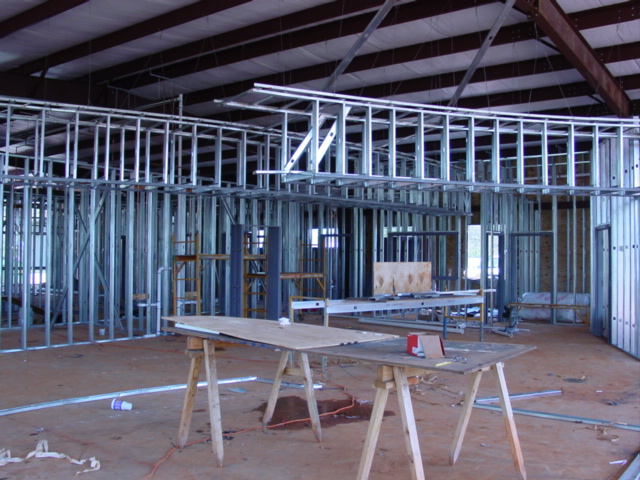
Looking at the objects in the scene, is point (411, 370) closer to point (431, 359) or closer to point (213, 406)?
point (431, 359)

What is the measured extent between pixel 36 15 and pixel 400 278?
21.7 feet

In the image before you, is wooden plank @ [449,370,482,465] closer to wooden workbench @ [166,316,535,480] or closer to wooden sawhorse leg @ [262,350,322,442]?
wooden workbench @ [166,316,535,480]

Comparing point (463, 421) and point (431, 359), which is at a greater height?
point (431, 359)

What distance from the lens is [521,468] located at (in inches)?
169

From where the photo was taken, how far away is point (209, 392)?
4734 mm

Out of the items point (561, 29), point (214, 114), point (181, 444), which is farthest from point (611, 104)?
point (181, 444)

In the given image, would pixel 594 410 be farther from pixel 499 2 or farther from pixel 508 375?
pixel 499 2

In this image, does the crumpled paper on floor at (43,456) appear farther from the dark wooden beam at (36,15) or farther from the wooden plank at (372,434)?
the dark wooden beam at (36,15)

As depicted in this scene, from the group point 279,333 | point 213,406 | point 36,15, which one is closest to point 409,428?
point 279,333

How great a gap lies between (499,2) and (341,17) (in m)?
2.31

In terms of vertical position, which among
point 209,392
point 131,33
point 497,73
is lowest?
point 209,392

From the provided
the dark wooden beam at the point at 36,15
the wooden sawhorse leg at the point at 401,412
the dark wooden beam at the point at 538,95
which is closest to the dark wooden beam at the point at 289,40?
the dark wooden beam at the point at 36,15

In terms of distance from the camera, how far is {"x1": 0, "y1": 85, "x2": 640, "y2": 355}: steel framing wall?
26.1 ft

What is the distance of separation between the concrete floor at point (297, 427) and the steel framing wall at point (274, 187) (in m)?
2.53
